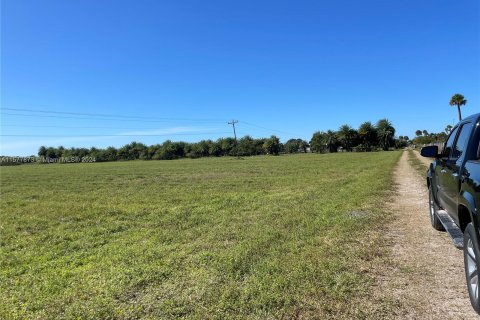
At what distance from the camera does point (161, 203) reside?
12867 millimetres

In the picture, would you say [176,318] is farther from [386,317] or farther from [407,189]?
[407,189]

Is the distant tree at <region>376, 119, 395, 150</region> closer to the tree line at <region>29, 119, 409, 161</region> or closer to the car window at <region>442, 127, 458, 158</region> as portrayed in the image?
the tree line at <region>29, 119, 409, 161</region>

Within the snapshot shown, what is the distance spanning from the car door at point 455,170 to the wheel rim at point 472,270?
79cm

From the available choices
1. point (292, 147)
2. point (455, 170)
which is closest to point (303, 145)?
point (292, 147)

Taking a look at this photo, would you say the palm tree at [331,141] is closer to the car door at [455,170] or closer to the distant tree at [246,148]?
the distant tree at [246,148]

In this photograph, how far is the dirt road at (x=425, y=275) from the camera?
3.64m

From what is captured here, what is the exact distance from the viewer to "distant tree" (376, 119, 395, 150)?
13150cm

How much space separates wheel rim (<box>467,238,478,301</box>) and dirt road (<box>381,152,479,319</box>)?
240 mm

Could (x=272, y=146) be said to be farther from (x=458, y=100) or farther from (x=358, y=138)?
(x=458, y=100)

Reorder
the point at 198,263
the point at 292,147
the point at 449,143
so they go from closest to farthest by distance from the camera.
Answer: the point at 198,263
the point at 449,143
the point at 292,147

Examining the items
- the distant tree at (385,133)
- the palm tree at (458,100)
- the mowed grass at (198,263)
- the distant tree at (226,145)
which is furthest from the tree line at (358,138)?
the mowed grass at (198,263)

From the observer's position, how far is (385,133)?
432ft

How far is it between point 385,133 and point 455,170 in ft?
453

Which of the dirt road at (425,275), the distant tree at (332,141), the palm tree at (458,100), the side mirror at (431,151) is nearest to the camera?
the dirt road at (425,275)
